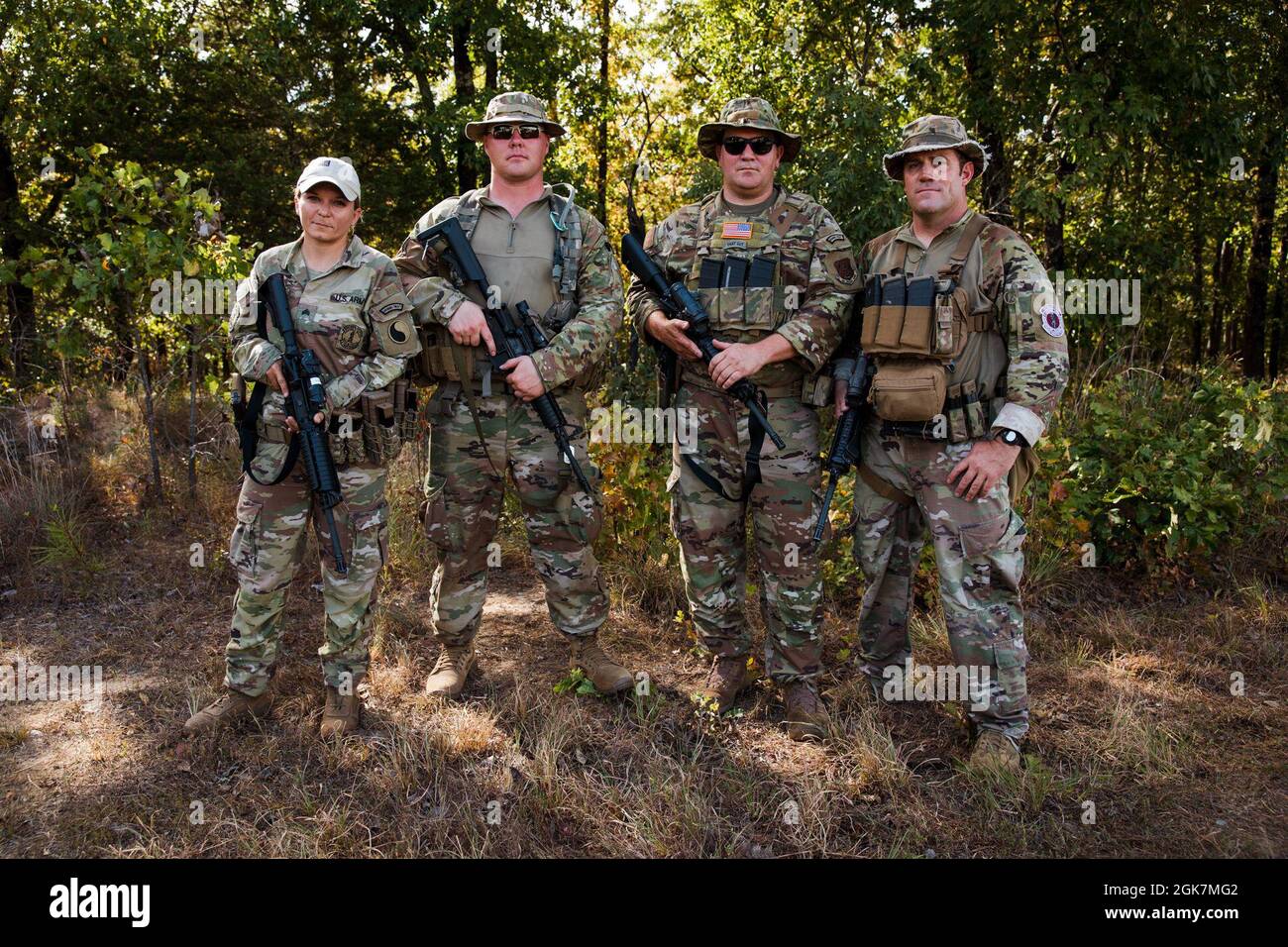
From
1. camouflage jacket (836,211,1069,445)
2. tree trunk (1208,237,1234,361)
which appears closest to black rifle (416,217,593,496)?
camouflage jacket (836,211,1069,445)

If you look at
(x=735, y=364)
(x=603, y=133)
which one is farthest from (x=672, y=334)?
(x=603, y=133)

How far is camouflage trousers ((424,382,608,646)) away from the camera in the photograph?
3.79m

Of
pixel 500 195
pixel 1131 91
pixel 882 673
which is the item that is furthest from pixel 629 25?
pixel 882 673

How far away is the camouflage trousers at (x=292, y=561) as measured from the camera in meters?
3.50

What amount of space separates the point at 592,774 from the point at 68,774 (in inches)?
83.3

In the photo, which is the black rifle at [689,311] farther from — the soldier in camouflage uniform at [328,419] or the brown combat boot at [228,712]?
the brown combat boot at [228,712]

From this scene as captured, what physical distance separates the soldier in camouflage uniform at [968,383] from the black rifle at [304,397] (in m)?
2.17

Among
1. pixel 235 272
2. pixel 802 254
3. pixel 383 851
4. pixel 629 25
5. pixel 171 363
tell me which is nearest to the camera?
pixel 383 851

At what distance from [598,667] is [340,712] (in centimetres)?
115

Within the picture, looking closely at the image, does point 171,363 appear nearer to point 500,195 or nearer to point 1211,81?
point 500,195

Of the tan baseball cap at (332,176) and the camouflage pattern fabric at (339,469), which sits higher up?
the tan baseball cap at (332,176)

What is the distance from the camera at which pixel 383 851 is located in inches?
115

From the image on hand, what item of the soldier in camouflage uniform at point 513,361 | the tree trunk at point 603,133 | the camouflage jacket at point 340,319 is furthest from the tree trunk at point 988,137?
the tree trunk at point 603,133

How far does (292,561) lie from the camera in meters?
3.58
